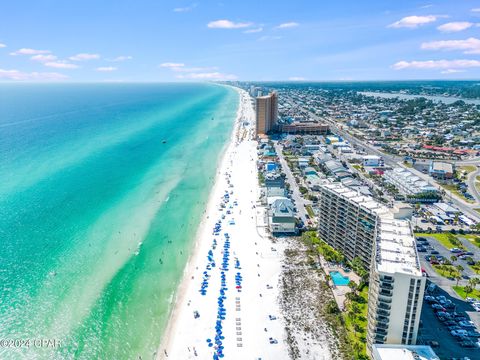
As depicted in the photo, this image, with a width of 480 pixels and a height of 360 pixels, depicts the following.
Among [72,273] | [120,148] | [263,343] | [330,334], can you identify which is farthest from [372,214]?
[120,148]

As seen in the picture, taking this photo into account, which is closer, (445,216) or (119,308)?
(119,308)

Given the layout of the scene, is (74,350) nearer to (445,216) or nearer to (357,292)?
(357,292)

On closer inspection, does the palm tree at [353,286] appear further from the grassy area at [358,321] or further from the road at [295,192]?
the road at [295,192]

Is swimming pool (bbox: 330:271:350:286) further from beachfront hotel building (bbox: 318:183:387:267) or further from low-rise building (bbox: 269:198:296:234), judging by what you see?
low-rise building (bbox: 269:198:296:234)

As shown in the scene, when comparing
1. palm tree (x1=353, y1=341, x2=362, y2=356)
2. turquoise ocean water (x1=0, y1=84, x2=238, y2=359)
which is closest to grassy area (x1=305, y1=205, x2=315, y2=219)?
turquoise ocean water (x1=0, y1=84, x2=238, y2=359)

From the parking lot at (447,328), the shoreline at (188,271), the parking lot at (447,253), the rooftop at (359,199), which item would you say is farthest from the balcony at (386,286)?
the shoreline at (188,271)

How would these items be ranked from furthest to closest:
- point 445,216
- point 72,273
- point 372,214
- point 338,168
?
1. point 338,168
2. point 445,216
3. point 72,273
4. point 372,214

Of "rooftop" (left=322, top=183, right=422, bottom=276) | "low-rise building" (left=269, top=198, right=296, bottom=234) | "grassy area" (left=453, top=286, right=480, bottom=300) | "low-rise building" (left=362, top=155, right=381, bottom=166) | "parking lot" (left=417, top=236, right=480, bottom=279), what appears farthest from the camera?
"low-rise building" (left=362, top=155, right=381, bottom=166)
